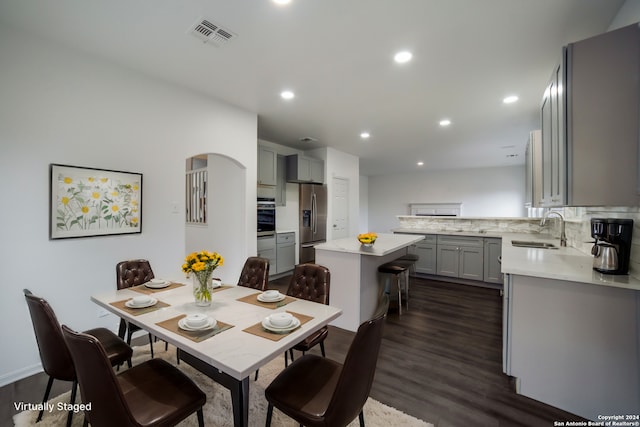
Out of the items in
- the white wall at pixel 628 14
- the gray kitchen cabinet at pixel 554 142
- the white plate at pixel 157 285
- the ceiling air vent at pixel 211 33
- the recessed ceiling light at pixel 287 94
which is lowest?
the white plate at pixel 157 285

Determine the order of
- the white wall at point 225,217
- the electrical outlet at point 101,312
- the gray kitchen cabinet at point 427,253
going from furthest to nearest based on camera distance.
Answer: the gray kitchen cabinet at point 427,253, the white wall at point 225,217, the electrical outlet at point 101,312

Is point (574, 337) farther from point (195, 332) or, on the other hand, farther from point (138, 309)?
point (138, 309)

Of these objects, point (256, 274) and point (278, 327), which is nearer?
point (278, 327)

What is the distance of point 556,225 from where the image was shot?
4.40 meters

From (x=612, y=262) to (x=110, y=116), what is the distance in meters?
4.30

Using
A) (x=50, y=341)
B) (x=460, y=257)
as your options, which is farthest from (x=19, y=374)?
(x=460, y=257)

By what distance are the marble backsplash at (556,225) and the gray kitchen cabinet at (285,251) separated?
8.39 feet

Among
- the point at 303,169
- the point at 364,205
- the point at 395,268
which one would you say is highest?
the point at 303,169

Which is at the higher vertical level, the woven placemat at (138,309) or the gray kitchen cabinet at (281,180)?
the gray kitchen cabinet at (281,180)

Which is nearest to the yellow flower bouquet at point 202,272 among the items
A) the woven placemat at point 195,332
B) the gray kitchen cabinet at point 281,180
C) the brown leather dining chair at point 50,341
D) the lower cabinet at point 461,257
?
the woven placemat at point 195,332

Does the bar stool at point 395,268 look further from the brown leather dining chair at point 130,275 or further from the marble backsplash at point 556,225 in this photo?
the brown leather dining chair at point 130,275

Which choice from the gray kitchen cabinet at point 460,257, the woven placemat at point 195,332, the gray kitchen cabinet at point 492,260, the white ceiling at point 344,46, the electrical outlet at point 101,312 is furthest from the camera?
the gray kitchen cabinet at point 460,257

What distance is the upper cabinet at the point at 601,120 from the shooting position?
1.56m

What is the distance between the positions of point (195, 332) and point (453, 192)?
9947 millimetres
